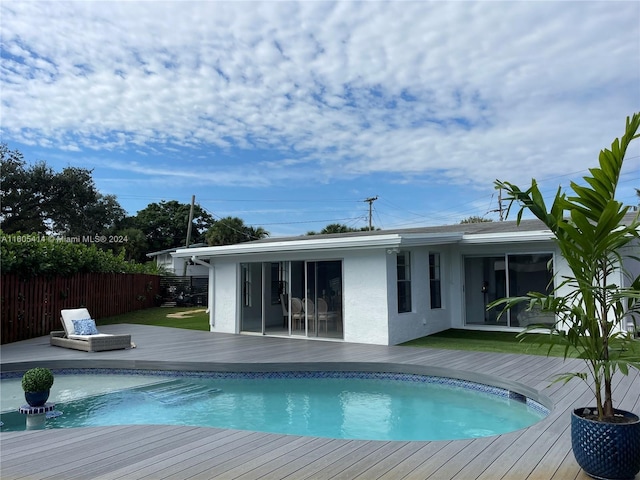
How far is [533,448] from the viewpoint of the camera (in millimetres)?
3879

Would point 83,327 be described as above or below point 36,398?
above

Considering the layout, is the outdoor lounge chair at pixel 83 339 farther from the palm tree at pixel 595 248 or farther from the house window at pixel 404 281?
the palm tree at pixel 595 248

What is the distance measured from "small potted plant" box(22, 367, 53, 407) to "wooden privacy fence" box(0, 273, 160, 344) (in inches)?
290

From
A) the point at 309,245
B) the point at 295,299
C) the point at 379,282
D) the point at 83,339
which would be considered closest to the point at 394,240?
the point at 379,282

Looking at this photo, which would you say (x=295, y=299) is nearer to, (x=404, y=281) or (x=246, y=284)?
(x=246, y=284)

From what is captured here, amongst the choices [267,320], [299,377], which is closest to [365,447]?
[299,377]

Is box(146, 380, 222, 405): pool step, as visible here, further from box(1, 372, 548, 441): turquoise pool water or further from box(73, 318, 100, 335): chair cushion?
box(73, 318, 100, 335): chair cushion

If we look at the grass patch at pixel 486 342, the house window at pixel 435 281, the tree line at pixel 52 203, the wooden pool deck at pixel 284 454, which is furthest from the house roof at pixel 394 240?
the tree line at pixel 52 203

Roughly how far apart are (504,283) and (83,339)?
1033cm

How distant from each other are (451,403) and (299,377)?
2.80 m

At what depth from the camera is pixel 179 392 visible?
7438 mm

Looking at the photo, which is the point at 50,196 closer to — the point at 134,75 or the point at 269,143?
the point at 269,143

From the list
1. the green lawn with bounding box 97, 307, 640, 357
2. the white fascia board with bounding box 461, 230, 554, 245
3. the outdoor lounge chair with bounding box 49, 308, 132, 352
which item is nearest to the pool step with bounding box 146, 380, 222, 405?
the outdoor lounge chair with bounding box 49, 308, 132, 352

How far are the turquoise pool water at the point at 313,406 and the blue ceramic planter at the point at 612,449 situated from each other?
2.36m
